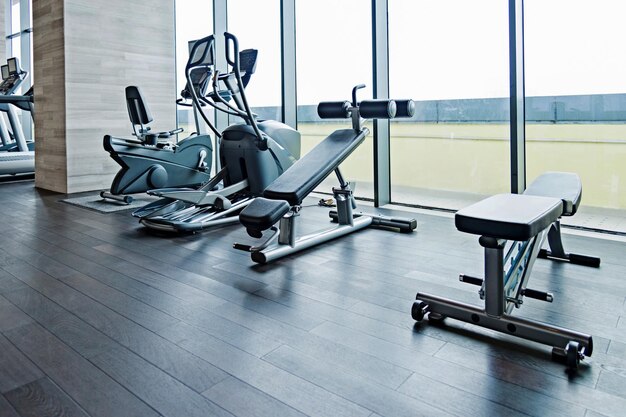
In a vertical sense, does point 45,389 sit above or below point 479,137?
below

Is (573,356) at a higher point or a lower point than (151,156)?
lower

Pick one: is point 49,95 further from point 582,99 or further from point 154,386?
point 582,99

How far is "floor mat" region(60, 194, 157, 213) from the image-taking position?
4785 mm

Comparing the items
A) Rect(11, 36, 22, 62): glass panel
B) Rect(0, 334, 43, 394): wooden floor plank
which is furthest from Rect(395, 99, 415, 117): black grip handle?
Rect(11, 36, 22, 62): glass panel

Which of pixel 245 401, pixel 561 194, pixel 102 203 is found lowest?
pixel 245 401

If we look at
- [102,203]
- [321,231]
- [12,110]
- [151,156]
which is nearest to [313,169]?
[321,231]

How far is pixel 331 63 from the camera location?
534 centimetres

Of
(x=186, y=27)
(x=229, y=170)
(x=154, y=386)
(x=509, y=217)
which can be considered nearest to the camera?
(x=154, y=386)

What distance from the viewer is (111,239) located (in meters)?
3.56

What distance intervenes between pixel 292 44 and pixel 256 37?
770 millimetres

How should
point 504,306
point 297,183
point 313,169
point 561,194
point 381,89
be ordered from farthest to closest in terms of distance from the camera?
point 381,89, point 313,169, point 297,183, point 561,194, point 504,306

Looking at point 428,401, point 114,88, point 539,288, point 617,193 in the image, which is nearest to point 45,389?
point 428,401

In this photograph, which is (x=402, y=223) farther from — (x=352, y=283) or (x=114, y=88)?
(x=114, y=88)

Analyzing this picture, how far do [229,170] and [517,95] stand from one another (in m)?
2.27
